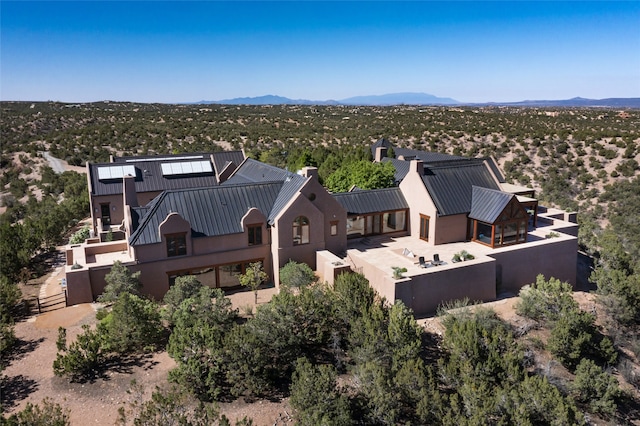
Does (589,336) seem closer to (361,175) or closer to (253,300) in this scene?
(253,300)

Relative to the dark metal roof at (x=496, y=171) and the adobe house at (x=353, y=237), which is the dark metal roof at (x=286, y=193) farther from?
the dark metal roof at (x=496, y=171)

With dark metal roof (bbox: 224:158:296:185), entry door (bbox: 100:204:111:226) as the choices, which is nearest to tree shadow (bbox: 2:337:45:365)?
dark metal roof (bbox: 224:158:296:185)

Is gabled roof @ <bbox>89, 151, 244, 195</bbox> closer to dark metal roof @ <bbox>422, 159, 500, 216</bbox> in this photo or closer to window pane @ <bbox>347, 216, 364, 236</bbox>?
window pane @ <bbox>347, 216, 364, 236</bbox>

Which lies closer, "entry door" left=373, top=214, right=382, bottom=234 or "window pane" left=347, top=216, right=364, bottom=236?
"window pane" left=347, top=216, right=364, bottom=236

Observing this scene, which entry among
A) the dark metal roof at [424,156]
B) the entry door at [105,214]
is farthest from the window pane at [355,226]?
the entry door at [105,214]

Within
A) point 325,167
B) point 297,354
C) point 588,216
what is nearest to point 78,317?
point 297,354

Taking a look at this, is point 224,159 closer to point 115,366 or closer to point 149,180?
point 149,180
